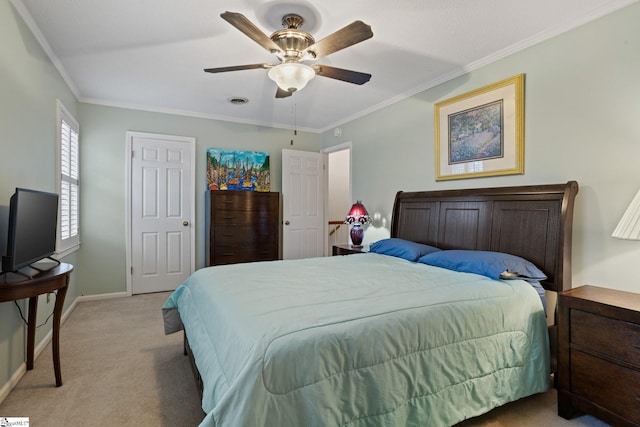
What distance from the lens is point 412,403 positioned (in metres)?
1.49

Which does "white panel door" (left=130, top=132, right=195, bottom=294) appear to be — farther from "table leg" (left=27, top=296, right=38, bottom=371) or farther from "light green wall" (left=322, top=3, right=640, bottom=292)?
"light green wall" (left=322, top=3, right=640, bottom=292)

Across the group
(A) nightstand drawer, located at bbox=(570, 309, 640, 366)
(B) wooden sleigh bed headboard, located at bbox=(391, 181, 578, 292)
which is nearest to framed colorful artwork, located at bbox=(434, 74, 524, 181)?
(B) wooden sleigh bed headboard, located at bbox=(391, 181, 578, 292)

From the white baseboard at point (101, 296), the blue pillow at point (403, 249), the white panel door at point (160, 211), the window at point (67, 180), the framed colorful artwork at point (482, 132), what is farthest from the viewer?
the white panel door at point (160, 211)

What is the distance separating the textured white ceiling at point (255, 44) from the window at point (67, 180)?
0.49 m

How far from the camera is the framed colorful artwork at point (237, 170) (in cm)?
479

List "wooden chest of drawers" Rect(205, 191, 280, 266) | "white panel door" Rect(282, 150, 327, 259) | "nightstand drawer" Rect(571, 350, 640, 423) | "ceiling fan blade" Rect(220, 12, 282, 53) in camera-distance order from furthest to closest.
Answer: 1. "white panel door" Rect(282, 150, 327, 259)
2. "wooden chest of drawers" Rect(205, 191, 280, 266)
3. "ceiling fan blade" Rect(220, 12, 282, 53)
4. "nightstand drawer" Rect(571, 350, 640, 423)

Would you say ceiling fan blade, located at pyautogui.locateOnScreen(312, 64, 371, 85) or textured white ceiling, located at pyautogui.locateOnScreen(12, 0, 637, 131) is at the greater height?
textured white ceiling, located at pyautogui.locateOnScreen(12, 0, 637, 131)

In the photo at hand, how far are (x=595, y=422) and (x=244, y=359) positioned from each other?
79.7 inches

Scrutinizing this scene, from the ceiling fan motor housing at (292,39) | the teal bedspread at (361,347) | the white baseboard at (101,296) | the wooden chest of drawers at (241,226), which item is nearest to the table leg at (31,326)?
the teal bedspread at (361,347)

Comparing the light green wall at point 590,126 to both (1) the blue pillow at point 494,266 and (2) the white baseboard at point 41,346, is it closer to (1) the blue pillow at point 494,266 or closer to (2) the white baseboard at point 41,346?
(1) the blue pillow at point 494,266

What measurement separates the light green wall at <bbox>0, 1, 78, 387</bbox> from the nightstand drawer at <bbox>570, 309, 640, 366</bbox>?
10.6 feet

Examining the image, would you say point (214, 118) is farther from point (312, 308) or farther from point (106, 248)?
point (312, 308)

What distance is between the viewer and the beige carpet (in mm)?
1838

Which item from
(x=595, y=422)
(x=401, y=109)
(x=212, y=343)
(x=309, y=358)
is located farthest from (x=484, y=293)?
(x=401, y=109)
